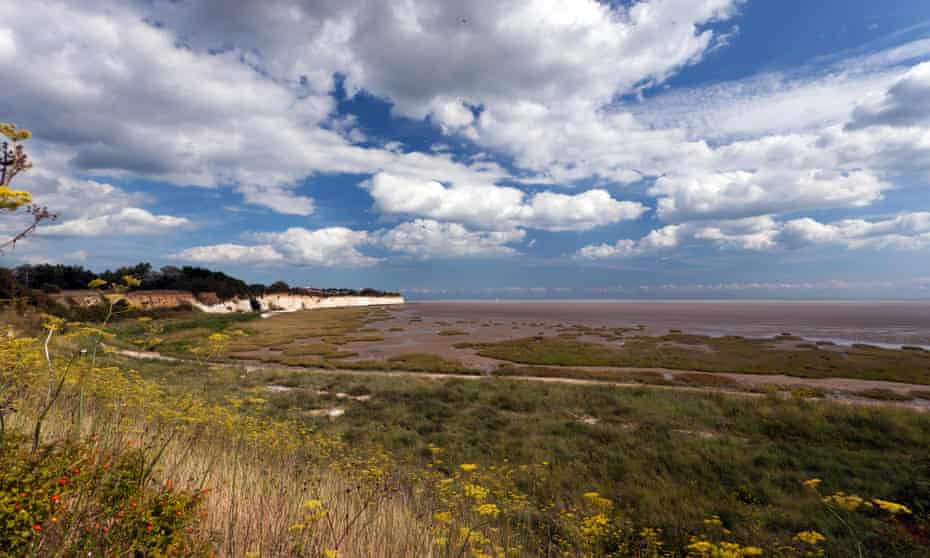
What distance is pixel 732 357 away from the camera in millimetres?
34594

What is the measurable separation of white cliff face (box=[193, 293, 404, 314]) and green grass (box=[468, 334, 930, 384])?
206 ft

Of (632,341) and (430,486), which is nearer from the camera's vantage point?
(430,486)

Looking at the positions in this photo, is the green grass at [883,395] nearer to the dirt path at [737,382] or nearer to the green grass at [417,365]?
the dirt path at [737,382]

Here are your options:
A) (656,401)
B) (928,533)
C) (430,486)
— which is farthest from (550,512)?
(656,401)

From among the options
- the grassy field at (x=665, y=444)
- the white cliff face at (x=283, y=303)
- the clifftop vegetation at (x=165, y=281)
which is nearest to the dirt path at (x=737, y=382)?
the grassy field at (x=665, y=444)

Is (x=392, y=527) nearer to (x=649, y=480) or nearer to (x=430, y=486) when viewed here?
(x=430, y=486)

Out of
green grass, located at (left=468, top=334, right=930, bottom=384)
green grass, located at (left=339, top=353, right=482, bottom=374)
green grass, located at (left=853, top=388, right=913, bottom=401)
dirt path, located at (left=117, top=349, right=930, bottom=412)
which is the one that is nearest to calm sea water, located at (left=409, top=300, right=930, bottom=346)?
green grass, located at (left=468, top=334, right=930, bottom=384)

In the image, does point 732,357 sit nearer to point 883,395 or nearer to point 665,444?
point 883,395

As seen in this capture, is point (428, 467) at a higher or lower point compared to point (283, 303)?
higher

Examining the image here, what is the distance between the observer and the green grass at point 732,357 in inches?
1112

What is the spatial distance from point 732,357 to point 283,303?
109 metres

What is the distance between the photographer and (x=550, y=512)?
28.5 ft

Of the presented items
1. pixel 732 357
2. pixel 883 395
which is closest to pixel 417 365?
pixel 732 357

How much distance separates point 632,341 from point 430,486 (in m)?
42.3
